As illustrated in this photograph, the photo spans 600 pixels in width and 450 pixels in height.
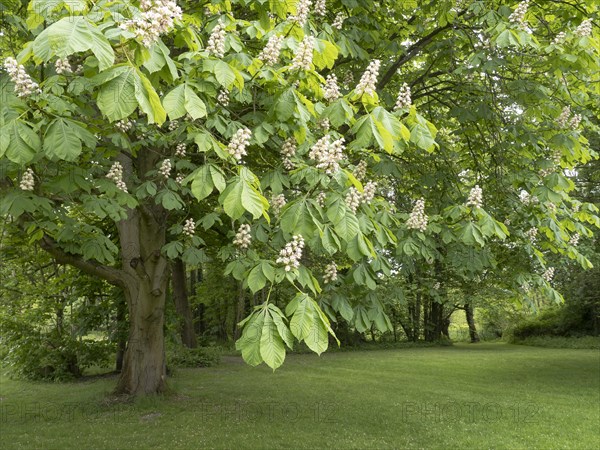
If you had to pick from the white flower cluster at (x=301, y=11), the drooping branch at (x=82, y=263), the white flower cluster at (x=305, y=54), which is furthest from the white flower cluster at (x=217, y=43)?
the drooping branch at (x=82, y=263)

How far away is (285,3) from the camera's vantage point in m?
3.69

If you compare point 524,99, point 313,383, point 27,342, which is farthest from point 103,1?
point 27,342

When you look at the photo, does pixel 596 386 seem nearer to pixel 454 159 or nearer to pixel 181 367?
pixel 454 159

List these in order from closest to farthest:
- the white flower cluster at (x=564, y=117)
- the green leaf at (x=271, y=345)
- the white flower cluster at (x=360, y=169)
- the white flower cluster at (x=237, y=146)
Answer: the green leaf at (x=271, y=345) → the white flower cluster at (x=237, y=146) → the white flower cluster at (x=360, y=169) → the white flower cluster at (x=564, y=117)

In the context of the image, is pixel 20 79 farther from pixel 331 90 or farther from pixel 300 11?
pixel 300 11

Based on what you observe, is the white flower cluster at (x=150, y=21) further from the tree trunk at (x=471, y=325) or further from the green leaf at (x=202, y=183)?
the tree trunk at (x=471, y=325)

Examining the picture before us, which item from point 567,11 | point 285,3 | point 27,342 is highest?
point 567,11

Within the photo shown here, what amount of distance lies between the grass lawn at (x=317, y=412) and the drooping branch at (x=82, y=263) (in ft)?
8.85

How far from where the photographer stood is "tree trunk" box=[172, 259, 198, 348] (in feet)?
59.3

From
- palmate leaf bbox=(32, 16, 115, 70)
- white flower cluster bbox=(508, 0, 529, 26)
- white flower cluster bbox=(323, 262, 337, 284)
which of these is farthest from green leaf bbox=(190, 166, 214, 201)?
white flower cluster bbox=(508, 0, 529, 26)

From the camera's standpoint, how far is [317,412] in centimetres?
1038

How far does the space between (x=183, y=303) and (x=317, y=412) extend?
9.81 metres

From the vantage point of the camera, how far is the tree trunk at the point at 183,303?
18078 millimetres

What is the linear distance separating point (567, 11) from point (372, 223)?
4.61 m
